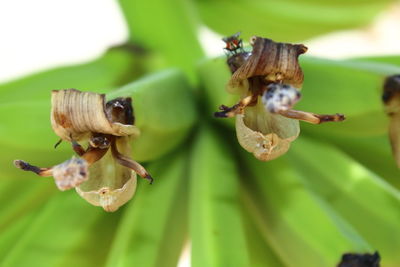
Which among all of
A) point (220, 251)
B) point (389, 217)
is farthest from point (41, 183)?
point (389, 217)

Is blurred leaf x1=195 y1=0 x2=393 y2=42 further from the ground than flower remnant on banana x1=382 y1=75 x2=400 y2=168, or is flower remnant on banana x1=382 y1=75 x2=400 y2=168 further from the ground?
flower remnant on banana x1=382 y1=75 x2=400 y2=168

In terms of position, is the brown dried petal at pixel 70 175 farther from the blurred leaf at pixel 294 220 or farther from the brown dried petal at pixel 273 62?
the blurred leaf at pixel 294 220

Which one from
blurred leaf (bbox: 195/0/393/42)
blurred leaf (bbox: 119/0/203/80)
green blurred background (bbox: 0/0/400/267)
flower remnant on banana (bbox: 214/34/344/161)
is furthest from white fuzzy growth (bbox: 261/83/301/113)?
blurred leaf (bbox: 195/0/393/42)

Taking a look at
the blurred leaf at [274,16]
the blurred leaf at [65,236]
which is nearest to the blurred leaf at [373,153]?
the blurred leaf at [65,236]

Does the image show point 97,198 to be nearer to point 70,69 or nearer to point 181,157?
point 181,157

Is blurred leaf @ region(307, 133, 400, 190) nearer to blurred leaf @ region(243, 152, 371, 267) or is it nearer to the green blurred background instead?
the green blurred background

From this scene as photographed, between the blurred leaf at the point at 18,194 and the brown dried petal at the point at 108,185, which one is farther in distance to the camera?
the blurred leaf at the point at 18,194

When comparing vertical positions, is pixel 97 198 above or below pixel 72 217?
above
